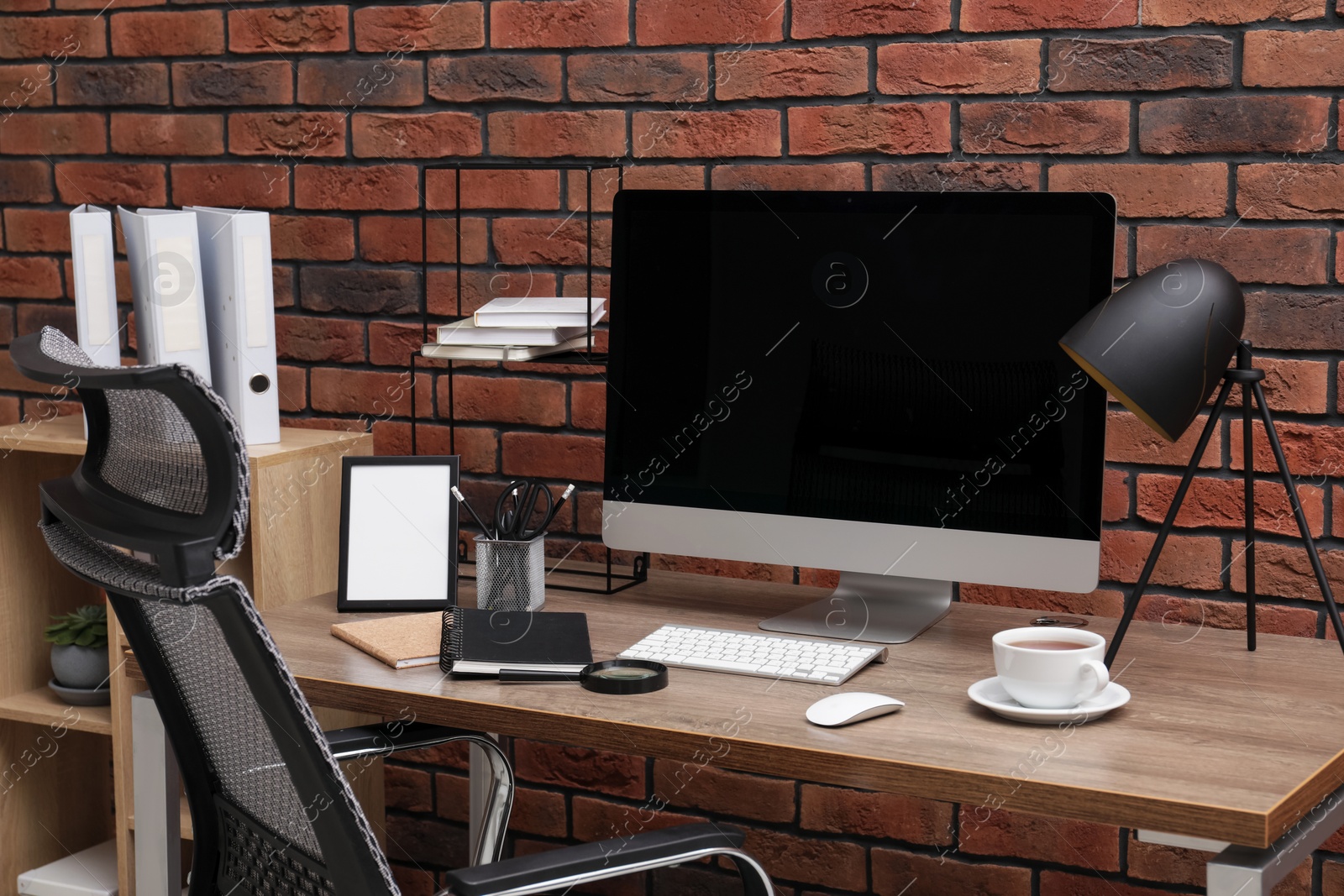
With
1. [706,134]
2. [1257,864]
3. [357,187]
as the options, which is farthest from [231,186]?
[1257,864]

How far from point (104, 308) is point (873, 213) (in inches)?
47.7

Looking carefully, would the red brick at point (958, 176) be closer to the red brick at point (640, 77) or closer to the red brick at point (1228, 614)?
the red brick at point (640, 77)

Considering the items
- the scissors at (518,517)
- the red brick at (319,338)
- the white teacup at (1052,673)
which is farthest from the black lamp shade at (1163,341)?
the red brick at (319,338)

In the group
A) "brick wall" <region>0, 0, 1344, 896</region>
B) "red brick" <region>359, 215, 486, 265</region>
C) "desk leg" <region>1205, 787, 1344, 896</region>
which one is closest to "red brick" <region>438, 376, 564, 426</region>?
"brick wall" <region>0, 0, 1344, 896</region>

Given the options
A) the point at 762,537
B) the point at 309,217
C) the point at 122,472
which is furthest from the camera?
the point at 309,217

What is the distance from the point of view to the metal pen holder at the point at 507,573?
1.66 meters

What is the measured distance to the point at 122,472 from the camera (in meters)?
0.93

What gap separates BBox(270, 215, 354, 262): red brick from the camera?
2262 millimetres

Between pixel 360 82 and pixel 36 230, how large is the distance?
75cm

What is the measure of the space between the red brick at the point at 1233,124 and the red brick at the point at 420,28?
1.05m

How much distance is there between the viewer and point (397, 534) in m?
1.75

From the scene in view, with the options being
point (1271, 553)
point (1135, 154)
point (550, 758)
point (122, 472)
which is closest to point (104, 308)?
point (550, 758)

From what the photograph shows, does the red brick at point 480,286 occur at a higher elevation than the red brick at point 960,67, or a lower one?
lower

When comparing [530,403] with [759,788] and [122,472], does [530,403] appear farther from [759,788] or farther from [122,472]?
[122,472]
